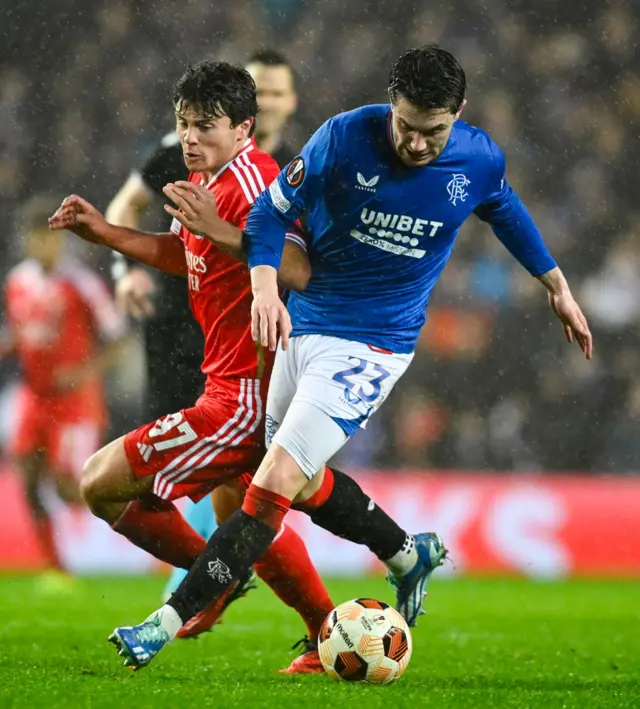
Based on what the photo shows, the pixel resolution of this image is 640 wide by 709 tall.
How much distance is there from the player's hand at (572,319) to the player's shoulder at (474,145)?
57 centimetres

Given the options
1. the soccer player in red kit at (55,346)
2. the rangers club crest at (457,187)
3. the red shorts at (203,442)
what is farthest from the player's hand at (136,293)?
the soccer player in red kit at (55,346)

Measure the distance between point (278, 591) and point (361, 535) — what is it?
35cm

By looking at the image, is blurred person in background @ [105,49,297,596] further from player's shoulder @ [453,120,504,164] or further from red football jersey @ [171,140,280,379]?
player's shoulder @ [453,120,504,164]

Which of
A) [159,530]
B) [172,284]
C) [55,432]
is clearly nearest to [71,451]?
[55,432]

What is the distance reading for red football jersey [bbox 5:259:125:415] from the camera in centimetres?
889

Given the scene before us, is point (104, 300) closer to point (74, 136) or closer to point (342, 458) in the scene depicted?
point (342, 458)

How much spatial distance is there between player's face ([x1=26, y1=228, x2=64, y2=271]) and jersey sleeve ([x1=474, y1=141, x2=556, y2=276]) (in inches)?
186

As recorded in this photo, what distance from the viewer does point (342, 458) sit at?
36.4ft

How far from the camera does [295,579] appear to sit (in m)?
4.61

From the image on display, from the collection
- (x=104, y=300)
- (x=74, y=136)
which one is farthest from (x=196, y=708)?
(x=74, y=136)

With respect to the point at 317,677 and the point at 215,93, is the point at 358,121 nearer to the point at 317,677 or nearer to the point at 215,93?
the point at 215,93

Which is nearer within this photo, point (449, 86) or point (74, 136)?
point (449, 86)

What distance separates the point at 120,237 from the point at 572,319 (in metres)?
1.61

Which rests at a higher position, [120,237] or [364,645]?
[120,237]
